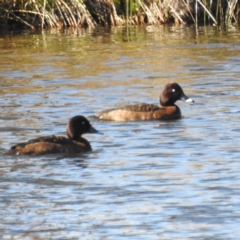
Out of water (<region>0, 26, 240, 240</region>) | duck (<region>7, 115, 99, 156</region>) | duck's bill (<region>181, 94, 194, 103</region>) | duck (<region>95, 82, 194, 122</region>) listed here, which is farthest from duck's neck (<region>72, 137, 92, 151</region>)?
duck's bill (<region>181, 94, 194, 103</region>)

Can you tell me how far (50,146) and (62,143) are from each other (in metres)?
0.24

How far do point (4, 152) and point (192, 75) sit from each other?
25.2 ft

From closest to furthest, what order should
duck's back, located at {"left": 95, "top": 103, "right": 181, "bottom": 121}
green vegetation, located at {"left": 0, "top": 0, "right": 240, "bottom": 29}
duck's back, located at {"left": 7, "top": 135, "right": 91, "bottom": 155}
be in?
1. duck's back, located at {"left": 7, "top": 135, "right": 91, "bottom": 155}
2. duck's back, located at {"left": 95, "top": 103, "right": 181, "bottom": 121}
3. green vegetation, located at {"left": 0, "top": 0, "right": 240, "bottom": 29}

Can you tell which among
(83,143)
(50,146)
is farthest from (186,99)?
(50,146)

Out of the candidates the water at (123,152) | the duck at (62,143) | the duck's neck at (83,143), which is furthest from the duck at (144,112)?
the duck's neck at (83,143)

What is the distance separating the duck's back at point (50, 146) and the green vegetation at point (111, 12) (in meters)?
14.8

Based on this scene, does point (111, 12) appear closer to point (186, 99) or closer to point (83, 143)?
point (186, 99)

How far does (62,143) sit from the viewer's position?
1173 centimetres

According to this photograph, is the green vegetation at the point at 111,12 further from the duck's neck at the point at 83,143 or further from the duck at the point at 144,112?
the duck's neck at the point at 83,143

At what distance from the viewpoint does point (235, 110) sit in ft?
46.6

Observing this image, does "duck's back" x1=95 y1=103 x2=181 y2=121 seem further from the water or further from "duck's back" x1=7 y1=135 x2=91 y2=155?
"duck's back" x1=7 y1=135 x2=91 y2=155

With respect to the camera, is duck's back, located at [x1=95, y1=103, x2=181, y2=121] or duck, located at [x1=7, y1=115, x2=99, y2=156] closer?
duck, located at [x1=7, y1=115, x2=99, y2=156]

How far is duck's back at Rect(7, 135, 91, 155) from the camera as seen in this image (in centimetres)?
1134

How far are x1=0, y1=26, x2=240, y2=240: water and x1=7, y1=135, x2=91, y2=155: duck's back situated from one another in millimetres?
93
